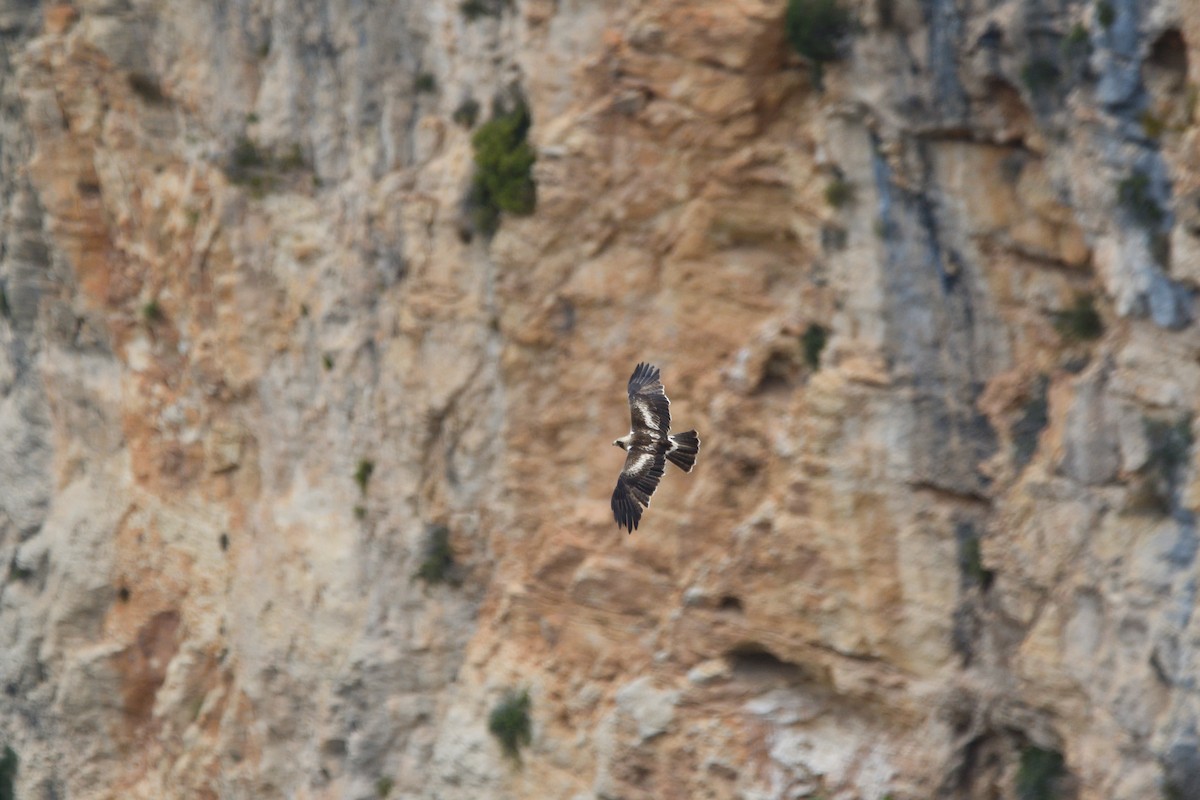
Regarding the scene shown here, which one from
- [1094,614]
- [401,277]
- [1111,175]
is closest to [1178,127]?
[1111,175]

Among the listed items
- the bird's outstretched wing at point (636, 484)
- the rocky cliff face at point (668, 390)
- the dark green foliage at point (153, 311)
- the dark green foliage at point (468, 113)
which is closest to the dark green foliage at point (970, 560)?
the rocky cliff face at point (668, 390)

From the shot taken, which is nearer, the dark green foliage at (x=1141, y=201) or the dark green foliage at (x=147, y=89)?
the dark green foliage at (x=1141, y=201)

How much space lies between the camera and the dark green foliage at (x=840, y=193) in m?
21.8

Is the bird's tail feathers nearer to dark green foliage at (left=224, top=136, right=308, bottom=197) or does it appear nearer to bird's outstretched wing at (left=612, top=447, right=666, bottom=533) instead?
bird's outstretched wing at (left=612, top=447, right=666, bottom=533)

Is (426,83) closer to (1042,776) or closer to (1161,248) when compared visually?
(1161,248)

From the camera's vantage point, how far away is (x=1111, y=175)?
745 inches

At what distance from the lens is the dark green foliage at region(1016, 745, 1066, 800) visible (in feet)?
66.1

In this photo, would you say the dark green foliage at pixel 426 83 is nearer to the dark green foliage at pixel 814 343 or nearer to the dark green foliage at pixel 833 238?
the dark green foliage at pixel 833 238

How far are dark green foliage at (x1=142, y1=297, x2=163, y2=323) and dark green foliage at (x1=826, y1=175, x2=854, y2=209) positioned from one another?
16.3 metres

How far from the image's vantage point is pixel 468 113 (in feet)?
85.5

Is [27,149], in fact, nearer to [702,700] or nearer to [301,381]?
[301,381]

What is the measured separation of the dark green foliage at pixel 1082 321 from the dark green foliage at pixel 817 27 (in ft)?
14.9

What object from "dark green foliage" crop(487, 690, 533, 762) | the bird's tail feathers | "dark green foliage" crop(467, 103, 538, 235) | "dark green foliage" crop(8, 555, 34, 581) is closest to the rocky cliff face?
"dark green foliage" crop(487, 690, 533, 762)

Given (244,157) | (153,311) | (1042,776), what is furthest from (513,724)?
(153,311)
